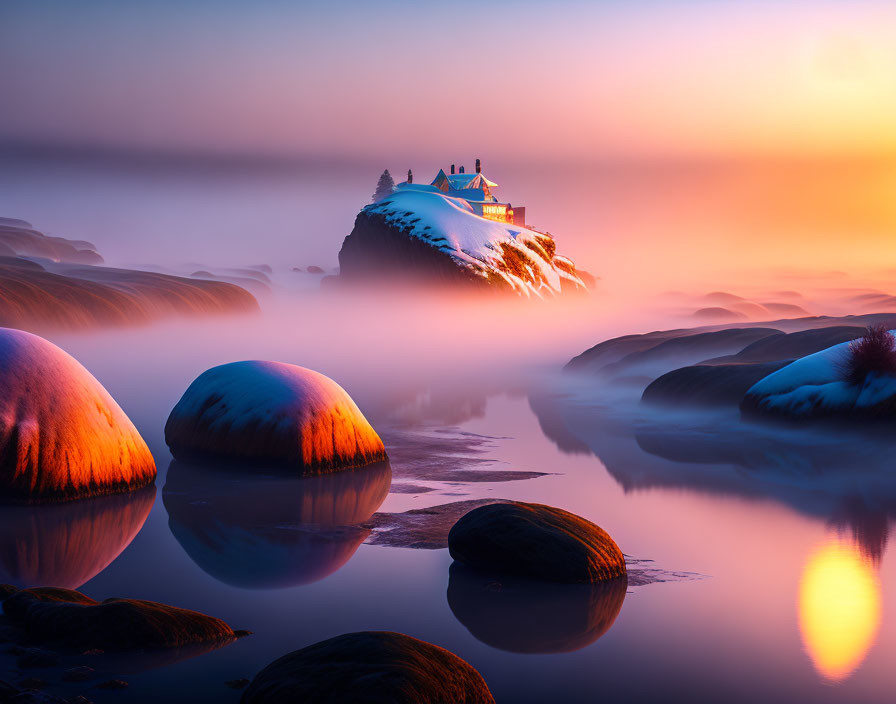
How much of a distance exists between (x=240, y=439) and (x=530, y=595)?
10183 mm

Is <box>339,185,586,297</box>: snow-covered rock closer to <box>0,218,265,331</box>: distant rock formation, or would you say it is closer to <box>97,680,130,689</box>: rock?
<box>0,218,265,331</box>: distant rock formation

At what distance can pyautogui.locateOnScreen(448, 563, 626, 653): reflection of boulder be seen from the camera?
12.7 meters

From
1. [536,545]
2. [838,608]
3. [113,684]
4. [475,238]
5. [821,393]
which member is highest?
[475,238]

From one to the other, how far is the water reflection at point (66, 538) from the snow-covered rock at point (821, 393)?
20.4 m

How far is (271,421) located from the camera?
22.2 m

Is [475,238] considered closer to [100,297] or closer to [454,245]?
[454,245]

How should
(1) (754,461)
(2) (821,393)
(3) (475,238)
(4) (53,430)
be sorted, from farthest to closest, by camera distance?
(3) (475,238)
(2) (821,393)
(1) (754,461)
(4) (53,430)

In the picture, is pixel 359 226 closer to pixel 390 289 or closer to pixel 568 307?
pixel 390 289

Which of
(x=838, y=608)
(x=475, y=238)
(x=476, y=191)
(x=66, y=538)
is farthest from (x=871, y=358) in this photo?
(x=476, y=191)

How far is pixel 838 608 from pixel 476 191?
132633mm

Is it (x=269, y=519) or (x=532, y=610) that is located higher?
(x=269, y=519)

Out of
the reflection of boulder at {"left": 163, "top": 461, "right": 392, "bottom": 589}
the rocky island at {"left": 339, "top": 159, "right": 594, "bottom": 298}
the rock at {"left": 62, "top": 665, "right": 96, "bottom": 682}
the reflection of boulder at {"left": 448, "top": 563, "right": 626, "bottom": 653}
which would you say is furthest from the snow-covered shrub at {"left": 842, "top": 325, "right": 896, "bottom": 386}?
the rocky island at {"left": 339, "top": 159, "right": 594, "bottom": 298}

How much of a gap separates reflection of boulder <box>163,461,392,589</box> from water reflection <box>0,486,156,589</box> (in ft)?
3.02

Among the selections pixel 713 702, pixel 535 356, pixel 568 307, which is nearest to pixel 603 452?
pixel 713 702
